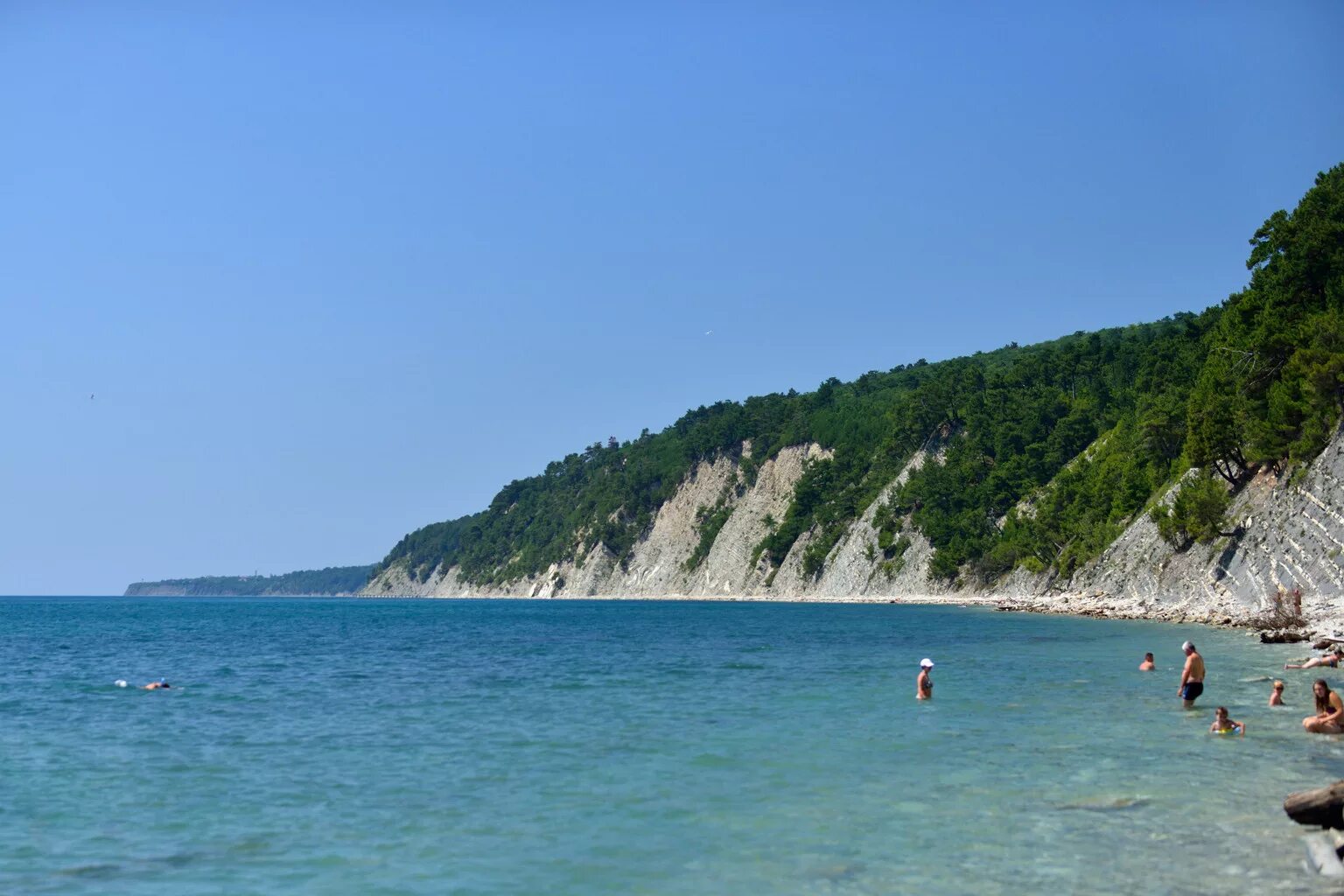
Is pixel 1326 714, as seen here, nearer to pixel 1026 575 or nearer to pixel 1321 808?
pixel 1321 808

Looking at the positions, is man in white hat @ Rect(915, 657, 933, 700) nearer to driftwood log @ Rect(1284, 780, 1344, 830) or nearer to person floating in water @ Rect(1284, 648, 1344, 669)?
person floating in water @ Rect(1284, 648, 1344, 669)

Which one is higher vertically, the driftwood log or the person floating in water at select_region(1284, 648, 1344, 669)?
the driftwood log

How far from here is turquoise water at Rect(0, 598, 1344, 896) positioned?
12.2 meters

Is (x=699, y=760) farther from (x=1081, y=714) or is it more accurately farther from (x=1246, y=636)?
(x=1246, y=636)

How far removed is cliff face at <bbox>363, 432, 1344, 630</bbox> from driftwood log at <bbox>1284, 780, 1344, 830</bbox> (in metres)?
29.2

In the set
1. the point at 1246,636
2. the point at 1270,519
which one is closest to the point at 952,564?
the point at 1270,519

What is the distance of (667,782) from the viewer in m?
17.0

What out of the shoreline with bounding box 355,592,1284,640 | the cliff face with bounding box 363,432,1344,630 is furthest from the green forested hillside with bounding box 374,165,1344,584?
the shoreline with bounding box 355,592,1284,640

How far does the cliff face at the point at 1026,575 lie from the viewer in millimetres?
49500

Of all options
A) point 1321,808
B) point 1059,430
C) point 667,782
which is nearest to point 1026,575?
point 1059,430

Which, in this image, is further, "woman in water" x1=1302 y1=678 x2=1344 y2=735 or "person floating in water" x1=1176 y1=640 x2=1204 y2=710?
"person floating in water" x1=1176 y1=640 x2=1204 y2=710

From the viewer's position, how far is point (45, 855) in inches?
528

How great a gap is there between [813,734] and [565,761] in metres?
4.99

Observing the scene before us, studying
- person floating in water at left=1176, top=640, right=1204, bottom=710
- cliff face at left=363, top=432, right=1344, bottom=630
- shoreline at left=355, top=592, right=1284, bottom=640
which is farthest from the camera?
shoreline at left=355, top=592, right=1284, bottom=640
